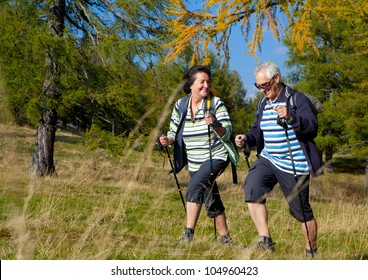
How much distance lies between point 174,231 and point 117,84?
6.07m

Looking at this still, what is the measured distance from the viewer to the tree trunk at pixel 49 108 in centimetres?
1070

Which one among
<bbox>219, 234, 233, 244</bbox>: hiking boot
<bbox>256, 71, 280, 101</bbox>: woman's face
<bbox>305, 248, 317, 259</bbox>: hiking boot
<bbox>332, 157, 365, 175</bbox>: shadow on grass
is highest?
<bbox>256, 71, 280, 101</bbox>: woman's face

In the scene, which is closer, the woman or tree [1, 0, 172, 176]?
the woman

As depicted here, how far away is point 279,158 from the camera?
4262 mm

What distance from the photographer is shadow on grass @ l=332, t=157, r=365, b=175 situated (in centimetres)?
3203

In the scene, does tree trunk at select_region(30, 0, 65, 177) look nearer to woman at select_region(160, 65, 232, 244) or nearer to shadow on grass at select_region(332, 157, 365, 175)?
woman at select_region(160, 65, 232, 244)

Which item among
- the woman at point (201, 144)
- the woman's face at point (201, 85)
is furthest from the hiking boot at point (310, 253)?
the woman's face at point (201, 85)

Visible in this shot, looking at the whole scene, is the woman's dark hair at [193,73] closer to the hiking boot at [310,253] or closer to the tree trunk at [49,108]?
the hiking boot at [310,253]

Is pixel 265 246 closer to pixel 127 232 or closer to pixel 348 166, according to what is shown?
pixel 127 232

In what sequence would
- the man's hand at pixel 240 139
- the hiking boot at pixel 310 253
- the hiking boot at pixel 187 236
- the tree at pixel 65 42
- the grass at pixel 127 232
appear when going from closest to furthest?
1. the grass at pixel 127 232
2. the hiking boot at pixel 310 253
3. the man's hand at pixel 240 139
4. the hiking boot at pixel 187 236
5. the tree at pixel 65 42

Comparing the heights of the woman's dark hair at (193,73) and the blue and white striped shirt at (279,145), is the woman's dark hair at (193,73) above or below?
above

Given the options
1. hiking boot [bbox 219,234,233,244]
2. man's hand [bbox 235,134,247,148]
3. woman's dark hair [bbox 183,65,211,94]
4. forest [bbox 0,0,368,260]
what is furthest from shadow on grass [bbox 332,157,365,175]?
man's hand [bbox 235,134,247,148]

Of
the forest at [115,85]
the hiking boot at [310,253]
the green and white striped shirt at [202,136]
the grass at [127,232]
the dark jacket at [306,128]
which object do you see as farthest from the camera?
the forest at [115,85]
